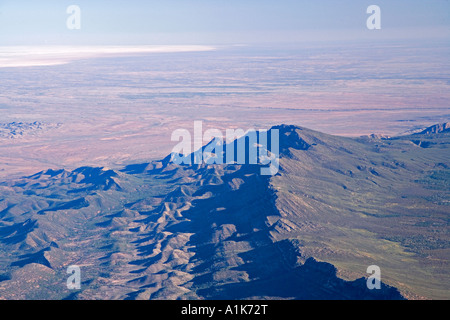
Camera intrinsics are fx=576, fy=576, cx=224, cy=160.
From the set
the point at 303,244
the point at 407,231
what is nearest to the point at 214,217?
the point at 303,244

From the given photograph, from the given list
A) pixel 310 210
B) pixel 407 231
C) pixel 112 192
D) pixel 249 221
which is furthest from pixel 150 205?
pixel 407 231

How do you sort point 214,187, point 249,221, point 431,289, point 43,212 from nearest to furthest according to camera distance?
point 431,289, point 249,221, point 43,212, point 214,187

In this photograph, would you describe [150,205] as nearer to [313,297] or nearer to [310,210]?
[310,210]

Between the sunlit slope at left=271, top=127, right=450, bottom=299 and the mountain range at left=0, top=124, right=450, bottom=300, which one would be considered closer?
the mountain range at left=0, top=124, right=450, bottom=300

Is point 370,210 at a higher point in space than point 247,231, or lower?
higher

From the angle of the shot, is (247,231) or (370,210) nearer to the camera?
(247,231)

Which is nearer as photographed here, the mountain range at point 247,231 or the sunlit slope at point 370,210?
the mountain range at point 247,231

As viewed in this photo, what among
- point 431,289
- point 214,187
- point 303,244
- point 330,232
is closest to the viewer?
point 431,289

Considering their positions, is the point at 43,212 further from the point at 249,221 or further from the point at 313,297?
the point at 313,297

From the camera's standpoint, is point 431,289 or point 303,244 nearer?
point 431,289
